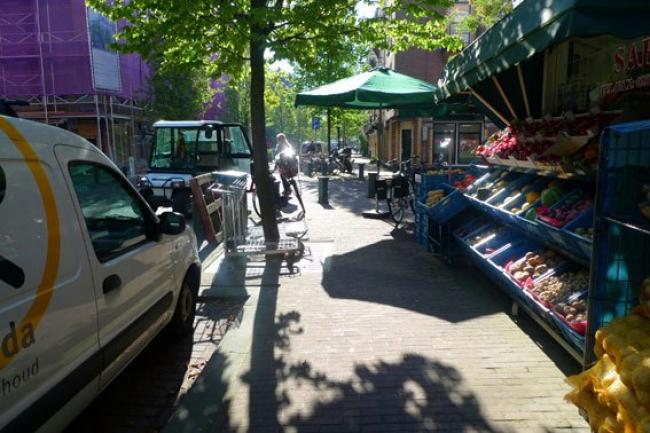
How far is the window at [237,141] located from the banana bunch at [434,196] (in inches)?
248

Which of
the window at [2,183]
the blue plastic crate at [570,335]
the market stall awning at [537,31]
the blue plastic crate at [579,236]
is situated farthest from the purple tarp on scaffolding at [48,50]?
the blue plastic crate at [570,335]

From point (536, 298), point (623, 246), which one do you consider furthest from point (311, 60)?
point (623, 246)

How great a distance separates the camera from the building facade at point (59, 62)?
2362cm

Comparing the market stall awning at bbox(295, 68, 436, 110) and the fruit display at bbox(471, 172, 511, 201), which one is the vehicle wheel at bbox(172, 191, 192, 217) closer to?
the market stall awning at bbox(295, 68, 436, 110)

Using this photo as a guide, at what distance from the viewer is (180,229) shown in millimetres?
4207

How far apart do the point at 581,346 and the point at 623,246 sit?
2.56ft

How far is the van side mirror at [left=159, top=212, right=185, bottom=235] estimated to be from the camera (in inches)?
160

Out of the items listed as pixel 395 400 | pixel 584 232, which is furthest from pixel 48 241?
pixel 584 232

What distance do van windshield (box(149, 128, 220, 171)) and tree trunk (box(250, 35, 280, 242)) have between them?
16.3 ft

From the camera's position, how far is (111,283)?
10.2ft

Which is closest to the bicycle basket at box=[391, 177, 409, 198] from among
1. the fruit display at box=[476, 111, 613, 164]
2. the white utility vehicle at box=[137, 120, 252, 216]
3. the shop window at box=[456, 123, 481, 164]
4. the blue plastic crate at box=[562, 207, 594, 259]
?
the fruit display at box=[476, 111, 613, 164]

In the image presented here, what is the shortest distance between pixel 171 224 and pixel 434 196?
193 inches

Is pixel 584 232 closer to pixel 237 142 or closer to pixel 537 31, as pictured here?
pixel 537 31

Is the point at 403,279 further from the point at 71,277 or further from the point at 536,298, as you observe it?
the point at 71,277
